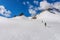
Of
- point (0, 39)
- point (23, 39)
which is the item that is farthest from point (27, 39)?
point (0, 39)

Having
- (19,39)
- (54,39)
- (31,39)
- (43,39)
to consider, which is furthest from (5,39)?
(54,39)

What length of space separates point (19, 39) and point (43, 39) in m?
2.74

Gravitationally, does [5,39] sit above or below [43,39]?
above

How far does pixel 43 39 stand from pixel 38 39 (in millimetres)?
778

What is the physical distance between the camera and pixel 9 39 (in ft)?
49.8

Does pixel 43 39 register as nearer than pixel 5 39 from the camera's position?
No

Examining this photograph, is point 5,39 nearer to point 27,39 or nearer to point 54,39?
point 27,39

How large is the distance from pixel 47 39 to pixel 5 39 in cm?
443

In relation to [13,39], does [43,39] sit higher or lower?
lower

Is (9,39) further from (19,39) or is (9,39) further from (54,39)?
(54,39)

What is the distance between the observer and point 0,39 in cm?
1510

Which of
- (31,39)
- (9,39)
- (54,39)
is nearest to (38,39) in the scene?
(31,39)

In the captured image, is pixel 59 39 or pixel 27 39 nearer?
pixel 27 39

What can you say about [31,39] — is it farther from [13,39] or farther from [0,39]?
[0,39]
